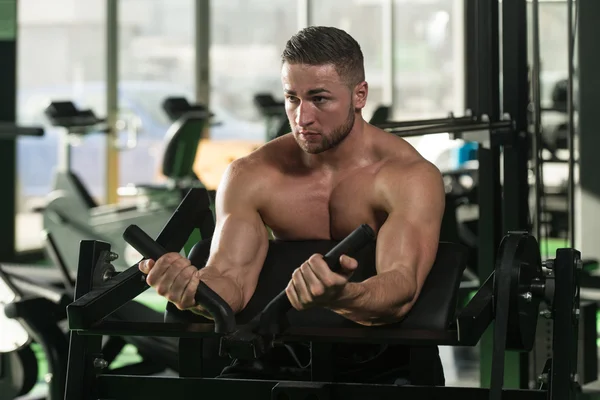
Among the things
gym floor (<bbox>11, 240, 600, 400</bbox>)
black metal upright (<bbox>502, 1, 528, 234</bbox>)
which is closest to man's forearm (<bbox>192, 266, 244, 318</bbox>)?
black metal upright (<bbox>502, 1, 528, 234</bbox>)

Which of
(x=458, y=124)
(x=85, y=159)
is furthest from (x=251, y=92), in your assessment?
(x=458, y=124)

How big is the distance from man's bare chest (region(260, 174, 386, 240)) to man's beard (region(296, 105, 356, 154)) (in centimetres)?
11

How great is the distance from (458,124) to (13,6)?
2.38 meters

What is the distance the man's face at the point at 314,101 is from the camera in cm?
205

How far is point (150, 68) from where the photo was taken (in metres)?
8.66

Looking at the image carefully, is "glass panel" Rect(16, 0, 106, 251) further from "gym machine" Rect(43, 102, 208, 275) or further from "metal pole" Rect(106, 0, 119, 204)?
"gym machine" Rect(43, 102, 208, 275)

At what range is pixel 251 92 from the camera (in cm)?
936

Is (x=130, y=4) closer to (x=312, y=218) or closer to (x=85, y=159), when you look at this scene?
(x=85, y=159)

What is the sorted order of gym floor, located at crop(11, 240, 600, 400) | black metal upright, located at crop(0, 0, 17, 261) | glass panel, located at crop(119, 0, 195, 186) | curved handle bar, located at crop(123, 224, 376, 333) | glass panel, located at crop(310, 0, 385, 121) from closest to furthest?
1. curved handle bar, located at crop(123, 224, 376, 333)
2. gym floor, located at crop(11, 240, 600, 400)
3. black metal upright, located at crop(0, 0, 17, 261)
4. glass panel, located at crop(119, 0, 195, 186)
5. glass panel, located at crop(310, 0, 385, 121)

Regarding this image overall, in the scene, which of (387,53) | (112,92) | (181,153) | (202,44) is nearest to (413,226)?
(181,153)

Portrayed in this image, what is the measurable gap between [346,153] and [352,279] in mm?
264

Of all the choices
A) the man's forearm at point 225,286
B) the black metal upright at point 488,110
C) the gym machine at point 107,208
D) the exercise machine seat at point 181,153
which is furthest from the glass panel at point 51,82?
the man's forearm at point 225,286

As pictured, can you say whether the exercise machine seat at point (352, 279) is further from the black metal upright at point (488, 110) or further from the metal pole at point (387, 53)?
the metal pole at point (387, 53)

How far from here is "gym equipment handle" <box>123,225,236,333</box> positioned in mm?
1844
